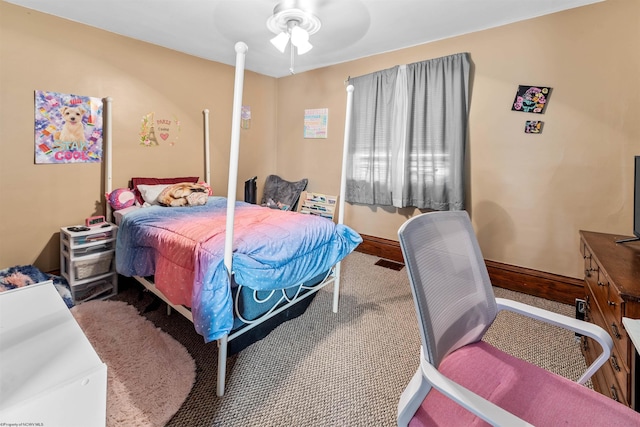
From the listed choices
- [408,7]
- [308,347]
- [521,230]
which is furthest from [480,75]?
[308,347]

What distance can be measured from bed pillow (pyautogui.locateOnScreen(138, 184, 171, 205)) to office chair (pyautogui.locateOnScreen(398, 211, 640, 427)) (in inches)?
105

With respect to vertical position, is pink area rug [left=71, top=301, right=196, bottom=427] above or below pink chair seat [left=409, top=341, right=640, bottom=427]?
below

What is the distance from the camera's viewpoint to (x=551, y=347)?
1.86 metres

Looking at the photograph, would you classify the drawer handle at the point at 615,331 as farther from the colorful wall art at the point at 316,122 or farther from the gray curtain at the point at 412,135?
the colorful wall art at the point at 316,122

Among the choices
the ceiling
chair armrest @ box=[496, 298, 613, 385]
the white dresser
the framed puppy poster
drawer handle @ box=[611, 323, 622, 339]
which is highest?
the ceiling

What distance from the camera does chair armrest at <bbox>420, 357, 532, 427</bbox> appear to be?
626 millimetres

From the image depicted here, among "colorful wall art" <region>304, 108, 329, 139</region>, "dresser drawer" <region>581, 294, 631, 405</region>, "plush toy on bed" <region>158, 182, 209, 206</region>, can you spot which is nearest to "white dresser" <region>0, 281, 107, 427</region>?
"dresser drawer" <region>581, 294, 631, 405</region>

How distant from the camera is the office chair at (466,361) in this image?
0.78 meters

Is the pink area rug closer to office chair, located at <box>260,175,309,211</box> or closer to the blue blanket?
the blue blanket

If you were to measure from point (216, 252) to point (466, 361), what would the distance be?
120 centimetres

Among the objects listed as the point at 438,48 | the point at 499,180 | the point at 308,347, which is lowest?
the point at 308,347

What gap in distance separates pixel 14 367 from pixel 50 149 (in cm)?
245

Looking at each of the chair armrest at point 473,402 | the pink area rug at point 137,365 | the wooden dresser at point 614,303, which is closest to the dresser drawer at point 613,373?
the wooden dresser at point 614,303

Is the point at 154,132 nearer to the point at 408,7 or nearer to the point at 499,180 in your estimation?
the point at 408,7
